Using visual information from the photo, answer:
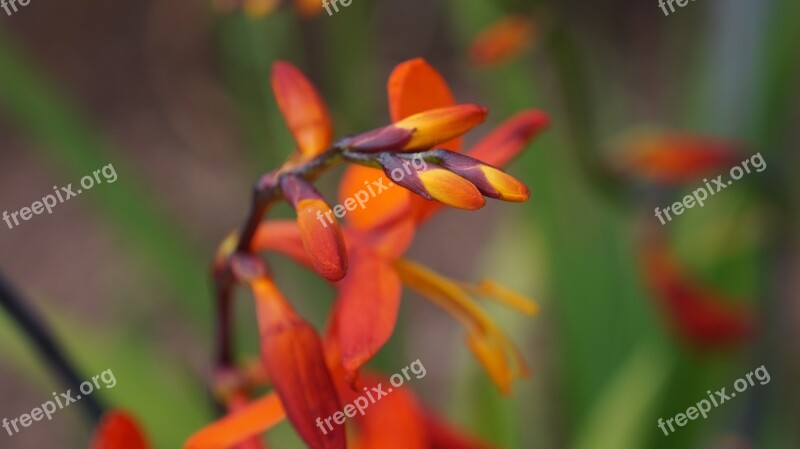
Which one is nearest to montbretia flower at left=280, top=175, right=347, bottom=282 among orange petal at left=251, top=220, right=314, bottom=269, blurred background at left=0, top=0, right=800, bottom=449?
orange petal at left=251, top=220, right=314, bottom=269

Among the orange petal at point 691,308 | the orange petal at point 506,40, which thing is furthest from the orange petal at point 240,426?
the orange petal at point 691,308

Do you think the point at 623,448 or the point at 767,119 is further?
the point at 767,119

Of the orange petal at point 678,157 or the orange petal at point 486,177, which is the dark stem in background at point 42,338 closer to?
the orange petal at point 486,177

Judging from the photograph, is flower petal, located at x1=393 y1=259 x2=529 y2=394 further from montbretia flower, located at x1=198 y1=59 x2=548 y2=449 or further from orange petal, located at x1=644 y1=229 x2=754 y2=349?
orange petal, located at x1=644 y1=229 x2=754 y2=349

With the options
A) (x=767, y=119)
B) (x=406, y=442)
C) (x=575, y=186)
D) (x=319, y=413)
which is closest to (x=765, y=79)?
(x=767, y=119)

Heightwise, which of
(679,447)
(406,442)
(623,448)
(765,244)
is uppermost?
(406,442)

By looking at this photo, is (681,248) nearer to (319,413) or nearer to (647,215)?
(647,215)

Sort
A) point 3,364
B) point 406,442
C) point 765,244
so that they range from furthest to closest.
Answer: point 3,364
point 765,244
point 406,442

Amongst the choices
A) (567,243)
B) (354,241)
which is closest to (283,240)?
(354,241)
